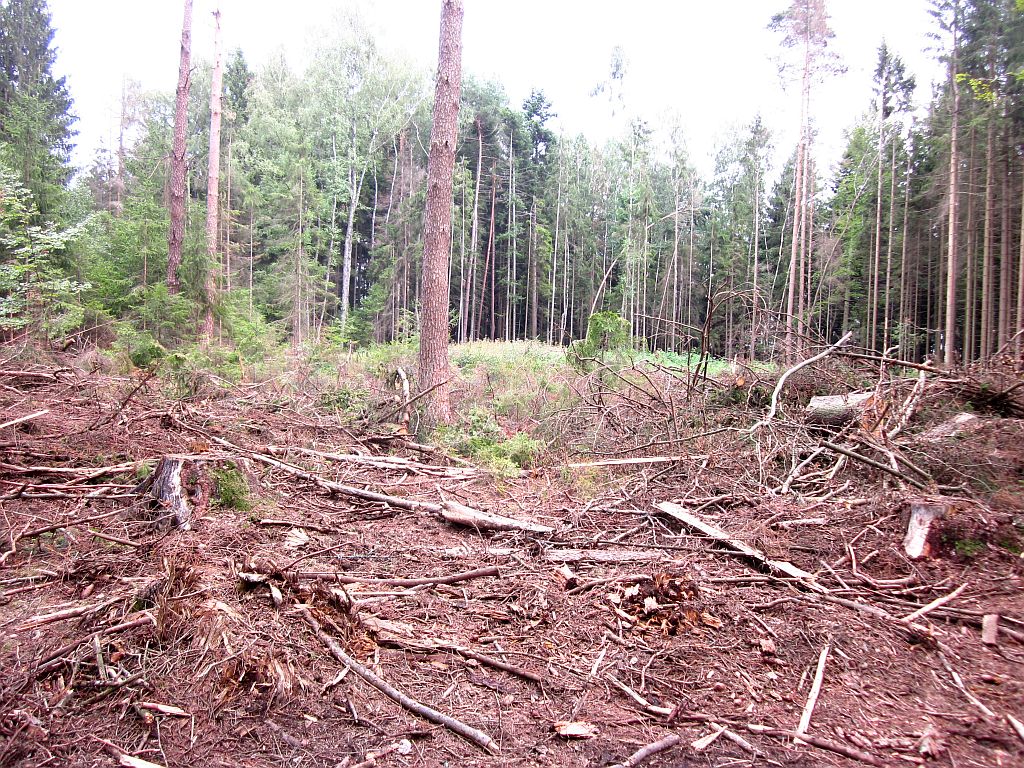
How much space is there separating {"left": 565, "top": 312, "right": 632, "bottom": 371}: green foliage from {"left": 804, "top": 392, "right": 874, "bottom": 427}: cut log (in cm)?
423

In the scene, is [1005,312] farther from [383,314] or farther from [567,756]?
[383,314]

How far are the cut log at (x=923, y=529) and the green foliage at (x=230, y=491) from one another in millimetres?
5340

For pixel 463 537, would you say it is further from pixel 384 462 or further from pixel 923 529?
pixel 923 529

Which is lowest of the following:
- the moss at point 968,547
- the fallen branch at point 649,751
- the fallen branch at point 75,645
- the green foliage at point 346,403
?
the fallen branch at point 649,751

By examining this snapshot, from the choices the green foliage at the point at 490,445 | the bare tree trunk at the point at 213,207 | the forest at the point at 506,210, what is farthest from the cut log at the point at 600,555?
the bare tree trunk at the point at 213,207

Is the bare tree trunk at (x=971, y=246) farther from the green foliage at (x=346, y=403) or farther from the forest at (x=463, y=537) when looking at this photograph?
the green foliage at (x=346, y=403)

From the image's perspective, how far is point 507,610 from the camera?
3430 millimetres

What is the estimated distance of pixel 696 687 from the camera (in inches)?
107

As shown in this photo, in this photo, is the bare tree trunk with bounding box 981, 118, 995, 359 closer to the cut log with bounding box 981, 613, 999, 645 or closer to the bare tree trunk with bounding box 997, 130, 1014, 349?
the bare tree trunk with bounding box 997, 130, 1014, 349

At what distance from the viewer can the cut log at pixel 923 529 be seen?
3998 millimetres

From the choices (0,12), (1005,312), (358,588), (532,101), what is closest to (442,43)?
(358,588)

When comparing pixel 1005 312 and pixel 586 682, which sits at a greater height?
pixel 1005 312

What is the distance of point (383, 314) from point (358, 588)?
33570mm

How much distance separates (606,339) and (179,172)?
11090 millimetres
